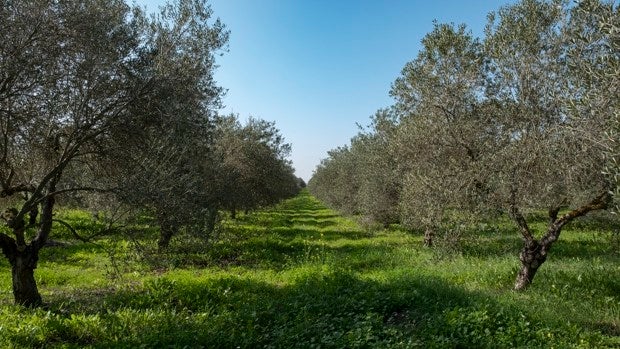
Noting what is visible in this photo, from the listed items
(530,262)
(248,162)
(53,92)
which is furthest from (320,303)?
(248,162)

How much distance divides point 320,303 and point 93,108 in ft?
26.4

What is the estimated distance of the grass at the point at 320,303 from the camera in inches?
358

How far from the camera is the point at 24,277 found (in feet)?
37.6

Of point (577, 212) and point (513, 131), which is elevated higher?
point (513, 131)

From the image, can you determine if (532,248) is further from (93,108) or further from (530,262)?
(93,108)

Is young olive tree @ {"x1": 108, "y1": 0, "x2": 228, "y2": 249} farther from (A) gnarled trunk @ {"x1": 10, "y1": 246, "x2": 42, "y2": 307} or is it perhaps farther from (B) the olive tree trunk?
(B) the olive tree trunk

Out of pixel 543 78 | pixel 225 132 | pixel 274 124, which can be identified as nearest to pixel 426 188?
pixel 543 78

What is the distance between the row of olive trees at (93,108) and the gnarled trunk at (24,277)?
3 centimetres

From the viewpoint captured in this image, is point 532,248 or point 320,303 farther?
point 532,248

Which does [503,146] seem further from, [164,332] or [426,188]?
[164,332]

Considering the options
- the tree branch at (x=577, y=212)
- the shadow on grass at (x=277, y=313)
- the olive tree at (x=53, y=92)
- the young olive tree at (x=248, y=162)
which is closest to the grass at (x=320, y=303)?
the shadow on grass at (x=277, y=313)

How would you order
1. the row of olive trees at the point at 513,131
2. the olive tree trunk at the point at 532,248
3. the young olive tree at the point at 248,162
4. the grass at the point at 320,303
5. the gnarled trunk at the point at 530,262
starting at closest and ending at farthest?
the grass at the point at 320,303, the row of olive trees at the point at 513,131, the olive tree trunk at the point at 532,248, the gnarled trunk at the point at 530,262, the young olive tree at the point at 248,162

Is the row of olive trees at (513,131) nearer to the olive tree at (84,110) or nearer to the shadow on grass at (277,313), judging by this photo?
the shadow on grass at (277,313)

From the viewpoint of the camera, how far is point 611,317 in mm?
10609
